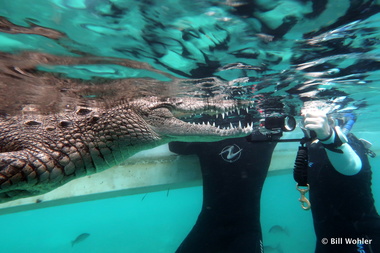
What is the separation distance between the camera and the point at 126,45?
3.27 meters

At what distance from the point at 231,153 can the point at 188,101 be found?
1.38 metres

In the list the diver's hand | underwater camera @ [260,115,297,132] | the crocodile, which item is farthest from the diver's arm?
the crocodile

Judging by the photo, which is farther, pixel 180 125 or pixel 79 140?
pixel 180 125

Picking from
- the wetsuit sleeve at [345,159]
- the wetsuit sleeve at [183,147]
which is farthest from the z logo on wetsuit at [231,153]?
the wetsuit sleeve at [345,159]

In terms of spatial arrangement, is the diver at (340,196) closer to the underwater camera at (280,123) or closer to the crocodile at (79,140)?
the underwater camera at (280,123)

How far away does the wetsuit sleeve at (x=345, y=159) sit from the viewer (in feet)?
11.4

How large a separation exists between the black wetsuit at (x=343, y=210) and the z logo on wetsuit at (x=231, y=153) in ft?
5.02

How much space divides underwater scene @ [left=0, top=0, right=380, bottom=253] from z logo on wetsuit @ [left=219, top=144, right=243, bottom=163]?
0.02 metres

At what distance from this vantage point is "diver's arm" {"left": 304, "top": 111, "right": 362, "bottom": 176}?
3336 millimetres

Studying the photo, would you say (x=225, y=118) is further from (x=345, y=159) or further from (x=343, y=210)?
(x=343, y=210)

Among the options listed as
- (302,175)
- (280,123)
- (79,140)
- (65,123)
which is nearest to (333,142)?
(280,123)

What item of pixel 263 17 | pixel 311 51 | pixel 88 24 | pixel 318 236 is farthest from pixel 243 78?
pixel 318 236

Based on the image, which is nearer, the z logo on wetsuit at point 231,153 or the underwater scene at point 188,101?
the underwater scene at point 188,101

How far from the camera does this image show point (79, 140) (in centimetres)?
277
